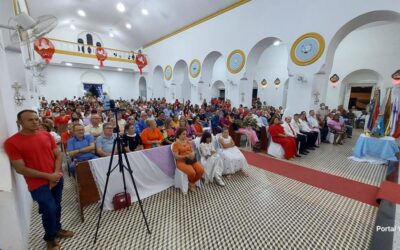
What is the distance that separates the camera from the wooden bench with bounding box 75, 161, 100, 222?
247 centimetres

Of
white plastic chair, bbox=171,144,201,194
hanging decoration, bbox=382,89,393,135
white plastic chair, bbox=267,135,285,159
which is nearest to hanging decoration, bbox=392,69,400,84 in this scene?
hanging decoration, bbox=382,89,393,135

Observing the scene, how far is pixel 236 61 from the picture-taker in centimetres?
891

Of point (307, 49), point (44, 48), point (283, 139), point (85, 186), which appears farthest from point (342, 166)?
point (44, 48)

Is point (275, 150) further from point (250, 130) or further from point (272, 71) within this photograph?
point (272, 71)

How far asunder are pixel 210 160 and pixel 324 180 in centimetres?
235

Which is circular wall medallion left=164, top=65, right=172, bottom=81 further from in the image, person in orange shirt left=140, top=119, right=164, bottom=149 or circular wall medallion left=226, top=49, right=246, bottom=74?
person in orange shirt left=140, top=119, right=164, bottom=149

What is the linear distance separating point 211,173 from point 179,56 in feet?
35.4

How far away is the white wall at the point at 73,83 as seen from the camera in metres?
14.9

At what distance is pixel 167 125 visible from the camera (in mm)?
5336

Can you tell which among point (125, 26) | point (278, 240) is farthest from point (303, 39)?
point (125, 26)

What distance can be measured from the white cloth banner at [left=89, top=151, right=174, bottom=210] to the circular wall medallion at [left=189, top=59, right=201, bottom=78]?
351 inches

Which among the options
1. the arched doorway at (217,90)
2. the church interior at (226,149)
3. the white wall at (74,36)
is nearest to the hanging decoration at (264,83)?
the arched doorway at (217,90)

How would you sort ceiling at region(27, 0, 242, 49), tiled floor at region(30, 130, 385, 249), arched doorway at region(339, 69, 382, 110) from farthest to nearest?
ceiling at region(27, 0, 242, 49) < arched doorway at region(339, 69, 382, 110) < tiled floor at region(30, 130, 385, 249)

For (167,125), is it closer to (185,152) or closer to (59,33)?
(185,152)
